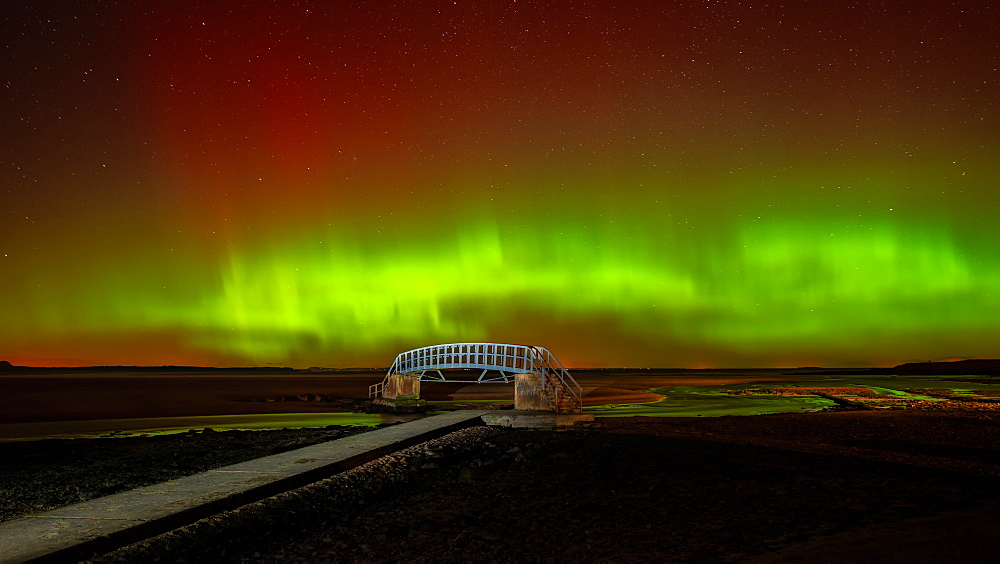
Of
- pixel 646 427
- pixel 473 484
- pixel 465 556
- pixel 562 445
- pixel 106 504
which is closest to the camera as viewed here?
pixel 465 556

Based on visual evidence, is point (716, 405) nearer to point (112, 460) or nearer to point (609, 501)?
point (609, 501)

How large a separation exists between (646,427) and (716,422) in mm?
4081

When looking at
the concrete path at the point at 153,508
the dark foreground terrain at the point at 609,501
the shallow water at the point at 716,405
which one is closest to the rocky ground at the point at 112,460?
the dark foreground terrain at the point at 609,501

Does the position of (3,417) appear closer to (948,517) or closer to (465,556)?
(465,556)

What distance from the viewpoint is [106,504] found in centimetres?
868

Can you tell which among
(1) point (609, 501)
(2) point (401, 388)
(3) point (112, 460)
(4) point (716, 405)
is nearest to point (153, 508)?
(1) point (609, 501)

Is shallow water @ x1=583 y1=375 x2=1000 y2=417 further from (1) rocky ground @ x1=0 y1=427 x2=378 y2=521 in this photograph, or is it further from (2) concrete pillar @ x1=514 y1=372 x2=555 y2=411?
(1) rocky ground @ x1=0 y1=427 x2=378 y2=521

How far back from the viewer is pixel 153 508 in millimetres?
8383

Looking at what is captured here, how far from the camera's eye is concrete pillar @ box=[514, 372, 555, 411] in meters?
26.5

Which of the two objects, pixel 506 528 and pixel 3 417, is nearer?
pixel 506 528

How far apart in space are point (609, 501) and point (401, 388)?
29.2 metres

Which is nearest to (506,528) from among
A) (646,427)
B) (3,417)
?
(646,427)

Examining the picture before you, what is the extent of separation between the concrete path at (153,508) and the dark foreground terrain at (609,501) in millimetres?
199

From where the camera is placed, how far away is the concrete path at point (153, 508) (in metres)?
6.66
